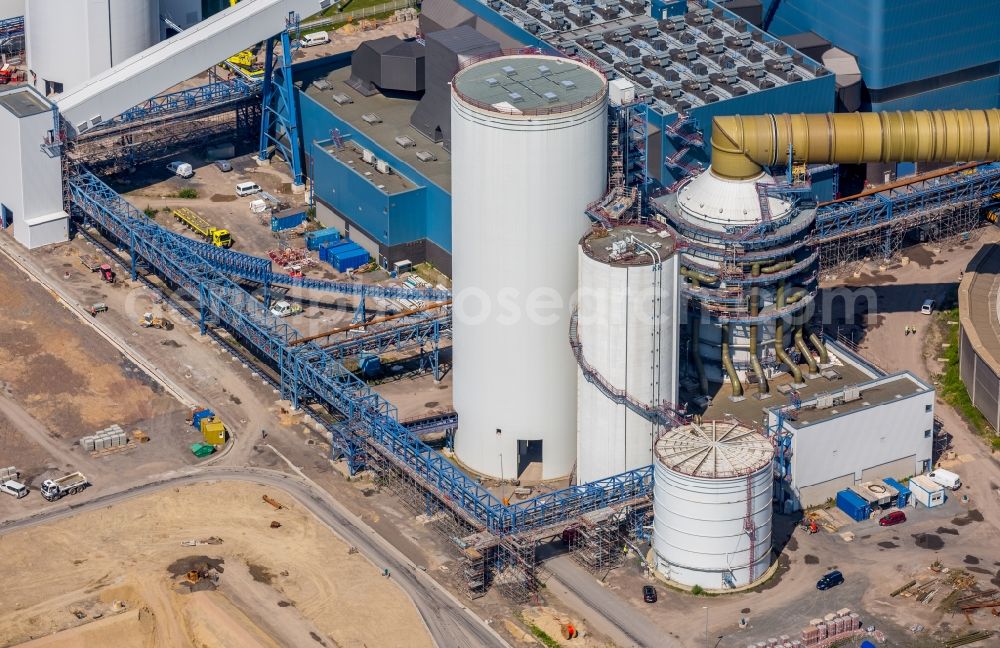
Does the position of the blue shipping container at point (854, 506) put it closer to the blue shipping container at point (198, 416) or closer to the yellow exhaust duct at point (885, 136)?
the yellow exhaust duct at point (885, 136)

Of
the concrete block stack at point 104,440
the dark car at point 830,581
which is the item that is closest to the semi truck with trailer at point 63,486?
the concrete block stack at point 104,440

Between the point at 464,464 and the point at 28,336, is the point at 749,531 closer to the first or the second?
the point at 464,464

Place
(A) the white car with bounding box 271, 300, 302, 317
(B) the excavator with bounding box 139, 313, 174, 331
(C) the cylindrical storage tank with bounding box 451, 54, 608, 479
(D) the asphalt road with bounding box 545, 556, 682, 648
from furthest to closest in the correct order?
(A) the white car with bounding box 271, 300, 302, 317
(B) the excavator with bounding box 139, 313, 174, 331
(C) the cylindrical storage tank with bounding box 451, 54, 608, 479
(D) the asphalt road with bounding box 545, 556, 682, 648

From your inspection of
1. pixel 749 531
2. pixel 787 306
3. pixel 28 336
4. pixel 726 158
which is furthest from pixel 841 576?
pixel 28 336

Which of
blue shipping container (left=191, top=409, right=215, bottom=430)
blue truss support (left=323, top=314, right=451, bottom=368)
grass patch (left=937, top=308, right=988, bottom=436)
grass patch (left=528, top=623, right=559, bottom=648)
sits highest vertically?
blue truss support (left=323, top=314, right=451, bottom=368)

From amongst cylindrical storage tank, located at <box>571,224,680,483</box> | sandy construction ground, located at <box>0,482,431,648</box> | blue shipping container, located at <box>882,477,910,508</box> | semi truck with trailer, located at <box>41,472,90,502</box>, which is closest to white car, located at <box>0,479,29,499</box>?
semi truck with trailer, located at <box>41,472,90,502</box>

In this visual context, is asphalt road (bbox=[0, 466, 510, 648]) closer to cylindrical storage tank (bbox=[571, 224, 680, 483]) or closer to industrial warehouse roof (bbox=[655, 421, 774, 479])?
cylindrical storage tank (bbox=[571, 224, 680, 483])

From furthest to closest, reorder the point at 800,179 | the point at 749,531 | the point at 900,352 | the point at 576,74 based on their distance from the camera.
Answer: the point at 900,352, the point at 800,179, the point at 576,74, the point at 749,531
